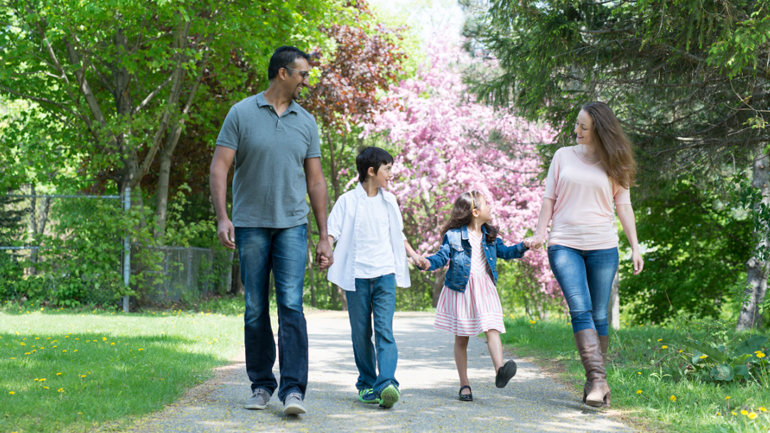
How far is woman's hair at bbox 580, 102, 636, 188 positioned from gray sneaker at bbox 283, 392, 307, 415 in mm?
2502

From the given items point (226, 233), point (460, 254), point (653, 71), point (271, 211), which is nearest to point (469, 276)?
point (460, 254)

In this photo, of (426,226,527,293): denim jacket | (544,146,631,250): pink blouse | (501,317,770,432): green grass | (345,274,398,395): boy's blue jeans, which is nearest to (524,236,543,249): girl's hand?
(544,146,631,250): pink blouse

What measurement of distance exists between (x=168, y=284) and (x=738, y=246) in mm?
12511

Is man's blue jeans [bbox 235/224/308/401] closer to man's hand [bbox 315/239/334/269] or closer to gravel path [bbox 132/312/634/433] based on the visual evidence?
man's hand [bbox 315/239/334/269]

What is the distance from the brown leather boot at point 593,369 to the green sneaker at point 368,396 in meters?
1.34

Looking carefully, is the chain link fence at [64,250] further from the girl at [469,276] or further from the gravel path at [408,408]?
the girl at [469,276]

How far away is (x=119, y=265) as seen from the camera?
12.0m

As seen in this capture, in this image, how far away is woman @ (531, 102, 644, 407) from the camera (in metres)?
4.26

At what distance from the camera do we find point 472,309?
4723mm

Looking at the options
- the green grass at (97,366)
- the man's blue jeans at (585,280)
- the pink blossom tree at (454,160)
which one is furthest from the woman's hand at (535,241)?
the pink blossom tree at (454,160)

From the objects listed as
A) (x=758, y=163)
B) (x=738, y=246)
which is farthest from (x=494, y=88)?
(x=738, y=246)

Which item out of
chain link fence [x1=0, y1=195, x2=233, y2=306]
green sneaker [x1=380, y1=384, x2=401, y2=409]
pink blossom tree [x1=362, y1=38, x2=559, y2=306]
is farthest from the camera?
pink blossom tree [x1=362, y1=38, x2=559, y2=306]

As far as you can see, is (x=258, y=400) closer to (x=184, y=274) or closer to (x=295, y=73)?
(x=295, y=73)

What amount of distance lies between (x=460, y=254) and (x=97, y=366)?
298 centimetres
